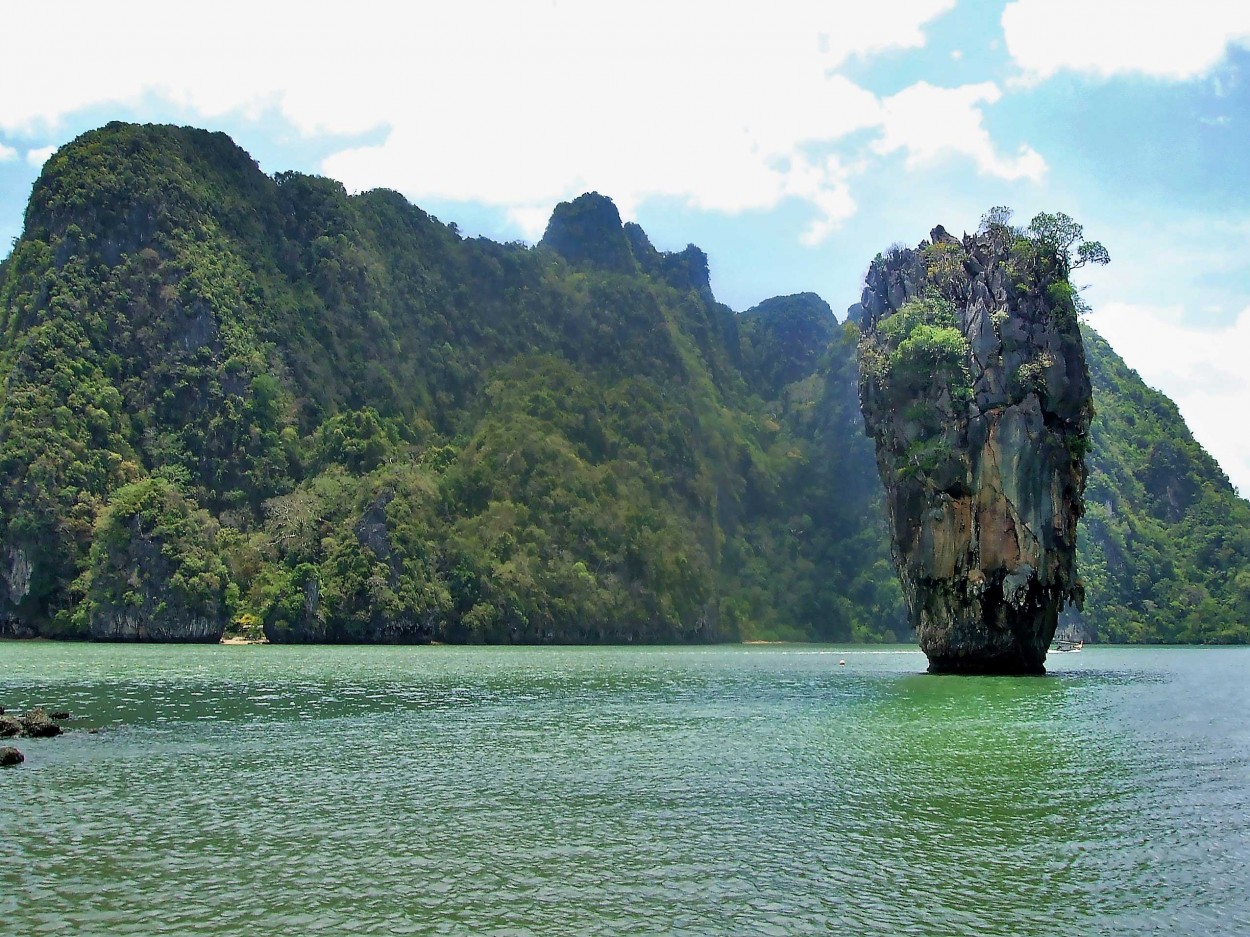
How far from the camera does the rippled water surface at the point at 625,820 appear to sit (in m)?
12.4

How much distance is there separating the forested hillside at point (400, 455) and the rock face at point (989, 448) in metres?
59.4

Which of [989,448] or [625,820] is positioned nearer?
[625,820]

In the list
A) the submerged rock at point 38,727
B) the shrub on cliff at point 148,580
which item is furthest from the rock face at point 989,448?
the shrub on cliff at point 148,580

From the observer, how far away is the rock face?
47969mm

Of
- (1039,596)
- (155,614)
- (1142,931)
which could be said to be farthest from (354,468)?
(1142,931)

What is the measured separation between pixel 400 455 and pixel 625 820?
355 feet

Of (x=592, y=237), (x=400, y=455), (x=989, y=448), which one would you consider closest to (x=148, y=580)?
(x=400, y=455)

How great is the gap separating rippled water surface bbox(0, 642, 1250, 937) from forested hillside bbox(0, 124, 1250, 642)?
64353 mm

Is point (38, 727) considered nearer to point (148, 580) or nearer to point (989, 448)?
point (989, 448)

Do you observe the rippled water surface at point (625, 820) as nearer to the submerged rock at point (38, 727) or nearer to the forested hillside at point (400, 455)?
the submerged rock at point (38, 727)

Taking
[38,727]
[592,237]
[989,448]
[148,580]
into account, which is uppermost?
[592,237]

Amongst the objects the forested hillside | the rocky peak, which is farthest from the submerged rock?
the rocky peak

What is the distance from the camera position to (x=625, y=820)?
17.0m

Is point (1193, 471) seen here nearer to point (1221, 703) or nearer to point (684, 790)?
point (1221, 703)
